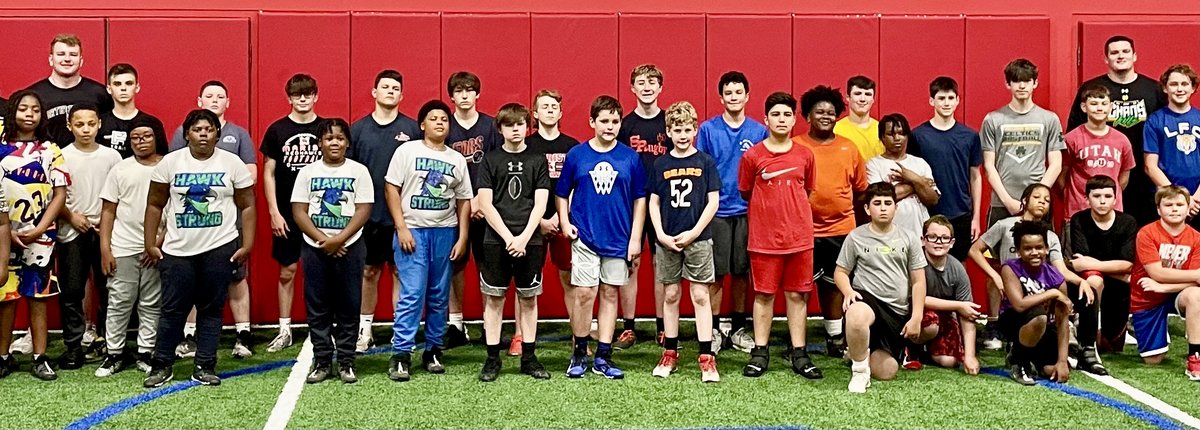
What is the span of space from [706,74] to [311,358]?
310 cm

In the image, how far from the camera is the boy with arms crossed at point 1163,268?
5.71m

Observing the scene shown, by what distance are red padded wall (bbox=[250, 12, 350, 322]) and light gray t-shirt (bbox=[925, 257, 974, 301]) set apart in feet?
12.3

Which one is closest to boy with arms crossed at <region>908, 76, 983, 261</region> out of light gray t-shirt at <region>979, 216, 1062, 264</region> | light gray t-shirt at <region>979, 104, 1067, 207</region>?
light gray t-shirt at <region>979, 104, 1067, 207</region>

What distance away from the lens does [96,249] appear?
19.4 feet

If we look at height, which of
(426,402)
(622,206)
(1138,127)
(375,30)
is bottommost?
(426,402)

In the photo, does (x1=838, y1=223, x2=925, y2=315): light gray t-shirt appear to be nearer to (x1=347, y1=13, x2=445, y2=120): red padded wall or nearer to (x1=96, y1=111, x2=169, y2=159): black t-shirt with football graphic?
(x1=347, y1=13, x2=445, y2=120): red padded wall

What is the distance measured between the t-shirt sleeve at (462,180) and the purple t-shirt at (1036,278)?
2.71 m

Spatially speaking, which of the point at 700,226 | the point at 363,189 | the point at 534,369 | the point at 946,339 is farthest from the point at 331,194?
the point at 946,339

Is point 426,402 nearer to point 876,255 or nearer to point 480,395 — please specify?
point 480,395

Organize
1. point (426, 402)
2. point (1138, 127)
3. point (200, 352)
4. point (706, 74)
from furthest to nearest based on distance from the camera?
point (706, 74) → point (1138, 127) → point (200, 352) → point (426, 402)

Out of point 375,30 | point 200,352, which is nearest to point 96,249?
point 200,352

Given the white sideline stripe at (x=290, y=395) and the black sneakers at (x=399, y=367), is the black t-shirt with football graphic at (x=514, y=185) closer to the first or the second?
the black sneakers at (x=399, y=367)

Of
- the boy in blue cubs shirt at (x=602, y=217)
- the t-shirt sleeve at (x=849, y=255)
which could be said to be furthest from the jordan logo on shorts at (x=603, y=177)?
the t-shirt sleeve at (x=849, y=255)

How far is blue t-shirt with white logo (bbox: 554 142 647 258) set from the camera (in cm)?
535
